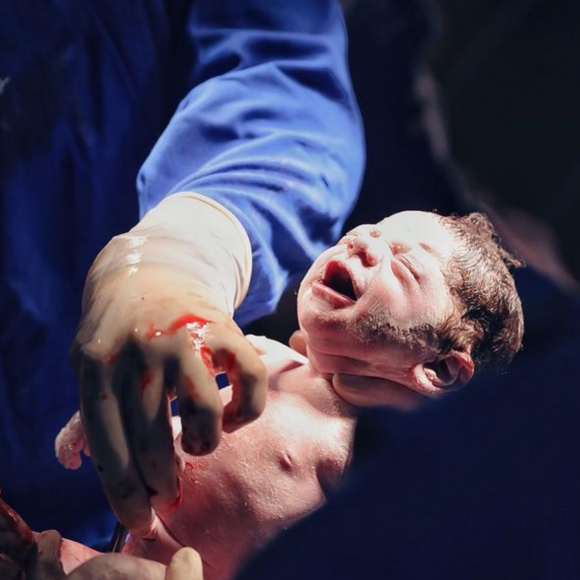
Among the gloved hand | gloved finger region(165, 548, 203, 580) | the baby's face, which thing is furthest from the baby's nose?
gloved finger region(165, 548, 203, 580)

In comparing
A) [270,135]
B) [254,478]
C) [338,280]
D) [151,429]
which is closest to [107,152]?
[270,135]

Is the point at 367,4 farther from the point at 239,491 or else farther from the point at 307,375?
the point at 239,491

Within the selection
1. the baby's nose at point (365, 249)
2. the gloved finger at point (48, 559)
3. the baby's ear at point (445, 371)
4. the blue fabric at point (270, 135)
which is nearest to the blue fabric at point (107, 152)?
the blue fabric at point (270, 135)

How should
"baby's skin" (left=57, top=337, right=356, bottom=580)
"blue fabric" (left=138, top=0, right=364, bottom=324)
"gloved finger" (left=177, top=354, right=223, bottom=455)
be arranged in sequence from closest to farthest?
"gloved finger" (left=177, top=354, right=223, bottom=455) → "baby's skin" (left=57, top=337, right=356, bottom=580) → "blue fabric" (left=138, top=0, right=364, bottom=324)

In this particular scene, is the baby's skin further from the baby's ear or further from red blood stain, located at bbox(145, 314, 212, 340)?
red blood stain, located at bbox(145, 314, 212, 340)

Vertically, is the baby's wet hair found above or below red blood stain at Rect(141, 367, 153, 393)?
below

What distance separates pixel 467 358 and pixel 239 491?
0.95ft

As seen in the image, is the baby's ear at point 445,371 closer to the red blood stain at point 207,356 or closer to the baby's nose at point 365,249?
the baby's nose at point 365,249

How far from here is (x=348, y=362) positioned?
3.29 ft

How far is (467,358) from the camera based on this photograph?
0.99 m

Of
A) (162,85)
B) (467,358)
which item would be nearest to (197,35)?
(162,85)

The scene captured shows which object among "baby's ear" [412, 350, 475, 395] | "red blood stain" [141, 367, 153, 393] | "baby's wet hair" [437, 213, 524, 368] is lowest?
"baby's ear" [412, 350, 475, 395]

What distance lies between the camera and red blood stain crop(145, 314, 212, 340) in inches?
27.4

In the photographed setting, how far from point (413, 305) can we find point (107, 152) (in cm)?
47
